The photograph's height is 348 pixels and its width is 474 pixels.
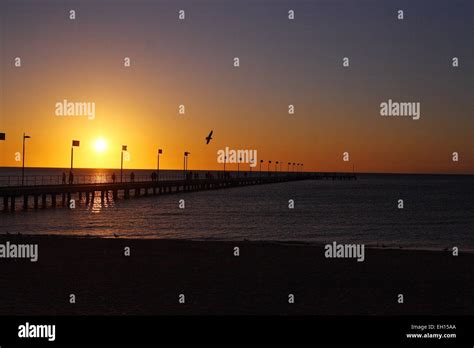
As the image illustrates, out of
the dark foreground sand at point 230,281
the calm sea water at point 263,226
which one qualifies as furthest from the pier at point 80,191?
the dark foreground sand at point 230,281

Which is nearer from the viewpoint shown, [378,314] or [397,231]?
[378,314]

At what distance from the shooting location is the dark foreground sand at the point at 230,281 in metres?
9.97

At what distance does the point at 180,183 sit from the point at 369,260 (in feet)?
237

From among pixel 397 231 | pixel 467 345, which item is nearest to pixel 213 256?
pixel 467 345

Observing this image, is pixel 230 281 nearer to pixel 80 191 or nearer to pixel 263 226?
pixel 263 226

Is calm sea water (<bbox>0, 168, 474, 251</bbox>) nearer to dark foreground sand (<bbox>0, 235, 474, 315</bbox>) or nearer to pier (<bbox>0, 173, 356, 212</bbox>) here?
pier (<bbox>0, 173, 356, 212</bbox>)

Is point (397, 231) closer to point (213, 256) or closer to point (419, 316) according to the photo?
point (213, 256)

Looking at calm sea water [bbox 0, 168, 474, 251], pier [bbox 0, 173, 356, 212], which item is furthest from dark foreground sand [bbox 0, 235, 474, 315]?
pier [bbox 0, 173, 356, 212]

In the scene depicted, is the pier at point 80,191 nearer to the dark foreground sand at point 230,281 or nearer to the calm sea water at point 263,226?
the calm sea water at point 263,226

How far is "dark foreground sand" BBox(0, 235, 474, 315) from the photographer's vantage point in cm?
997

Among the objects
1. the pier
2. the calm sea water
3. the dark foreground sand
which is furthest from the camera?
the pier

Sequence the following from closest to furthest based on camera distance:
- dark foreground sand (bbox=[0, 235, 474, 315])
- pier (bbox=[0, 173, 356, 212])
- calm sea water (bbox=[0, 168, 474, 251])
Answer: dark foreground sand (bbox=[0, 235, 474, 315]) → calm sea water (bbox=[0, 168, 474, 251]) → pier (bbox=[0, 173, 356, 212])

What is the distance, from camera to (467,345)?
730 centimetres

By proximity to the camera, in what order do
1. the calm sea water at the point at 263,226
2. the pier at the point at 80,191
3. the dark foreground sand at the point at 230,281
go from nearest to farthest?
the dark foreground sand at the point at 230,281
the calm sea water at the point at 263,226
the pier at the point at 80,191
